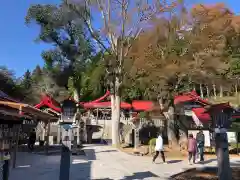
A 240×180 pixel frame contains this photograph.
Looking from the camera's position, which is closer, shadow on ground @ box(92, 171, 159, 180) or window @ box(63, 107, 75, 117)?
window @ box(63, 107, 75, 117)

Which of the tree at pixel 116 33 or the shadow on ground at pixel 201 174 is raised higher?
the tree at pixel 116 33

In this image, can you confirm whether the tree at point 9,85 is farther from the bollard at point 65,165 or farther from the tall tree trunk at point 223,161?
the tall tree trunk at point 223,161

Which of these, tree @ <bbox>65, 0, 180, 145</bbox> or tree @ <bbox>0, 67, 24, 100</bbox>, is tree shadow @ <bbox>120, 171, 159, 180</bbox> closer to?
tree @ <bbox>65, 0, 180, 145</bbox>

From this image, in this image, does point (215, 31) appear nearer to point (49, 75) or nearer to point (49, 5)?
point (49, 5)

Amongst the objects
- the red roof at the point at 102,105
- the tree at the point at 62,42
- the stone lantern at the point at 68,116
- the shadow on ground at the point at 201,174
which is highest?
the tree at the point at 62,42

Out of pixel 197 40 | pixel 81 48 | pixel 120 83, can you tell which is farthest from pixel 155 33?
pixel 81 48

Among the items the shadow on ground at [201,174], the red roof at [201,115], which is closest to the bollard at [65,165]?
the shadow on ground at [201,174]

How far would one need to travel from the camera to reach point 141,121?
30.5m

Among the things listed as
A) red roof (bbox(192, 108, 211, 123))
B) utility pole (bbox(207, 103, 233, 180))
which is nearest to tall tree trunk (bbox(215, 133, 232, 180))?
utility pole (bbox(207, 103, 233, 180))

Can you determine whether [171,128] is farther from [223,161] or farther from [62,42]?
[62,42]

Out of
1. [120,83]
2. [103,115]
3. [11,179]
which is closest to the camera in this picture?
[11,179]

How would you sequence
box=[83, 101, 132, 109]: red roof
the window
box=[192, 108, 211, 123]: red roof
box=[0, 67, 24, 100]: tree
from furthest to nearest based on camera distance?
box=[0, 67, 24, 100]: tree < box=[83, 101, 132, 109]: red roof < box=[192, 108, 211, 123]: red roof < the window

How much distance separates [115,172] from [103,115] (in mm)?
23887

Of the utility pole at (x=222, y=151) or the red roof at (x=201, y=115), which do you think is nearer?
the utility pole at (x=222, y=151)
